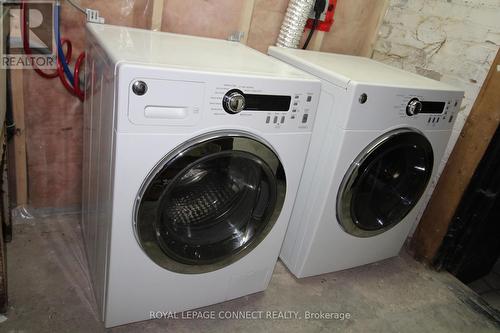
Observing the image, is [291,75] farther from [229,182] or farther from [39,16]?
[39,16]

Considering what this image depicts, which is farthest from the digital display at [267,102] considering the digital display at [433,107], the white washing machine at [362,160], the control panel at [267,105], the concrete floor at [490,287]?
the concrete floor at [490,287]

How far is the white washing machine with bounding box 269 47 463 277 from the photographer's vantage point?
1390 millimetres

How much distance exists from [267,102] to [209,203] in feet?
1.43

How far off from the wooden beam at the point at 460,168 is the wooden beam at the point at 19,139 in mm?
2018

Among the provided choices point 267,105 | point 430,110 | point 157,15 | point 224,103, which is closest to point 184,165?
point 224,103

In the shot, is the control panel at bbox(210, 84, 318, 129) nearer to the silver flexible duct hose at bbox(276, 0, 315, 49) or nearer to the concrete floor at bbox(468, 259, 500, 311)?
the silver flexible duct hose at bbox(276, 0, 315, 49)

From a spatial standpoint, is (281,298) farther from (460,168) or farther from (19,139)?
(19,139)

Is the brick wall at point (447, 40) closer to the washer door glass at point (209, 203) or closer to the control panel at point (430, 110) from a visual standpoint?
the control panel at point (430, 110)

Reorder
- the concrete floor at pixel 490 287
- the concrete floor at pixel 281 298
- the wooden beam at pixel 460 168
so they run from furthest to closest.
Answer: the concrete floor at pixel 490 287
the wooden beam at pixel 460 168
the concrete floor at pixel 281 298

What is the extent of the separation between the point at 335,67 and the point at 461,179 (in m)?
0.89

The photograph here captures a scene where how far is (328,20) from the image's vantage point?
6.59 feet

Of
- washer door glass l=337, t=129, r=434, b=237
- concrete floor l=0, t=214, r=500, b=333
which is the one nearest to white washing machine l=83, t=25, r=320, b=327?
concrete floor l=0, t=214, r=500, b=333

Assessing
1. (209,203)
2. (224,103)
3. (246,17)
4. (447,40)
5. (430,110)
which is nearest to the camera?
(224,103)

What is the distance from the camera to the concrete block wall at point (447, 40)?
174cm
